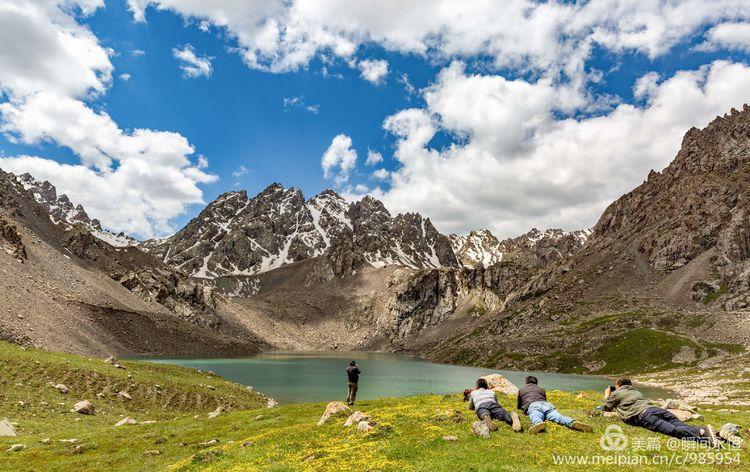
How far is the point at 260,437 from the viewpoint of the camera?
25.7 metres

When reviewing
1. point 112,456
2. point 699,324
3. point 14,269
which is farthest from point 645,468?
point 699,324

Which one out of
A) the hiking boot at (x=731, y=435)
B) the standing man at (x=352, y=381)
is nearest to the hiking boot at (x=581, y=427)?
the hiking boot at (x=731, y=435)

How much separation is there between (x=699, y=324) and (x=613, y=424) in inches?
7928

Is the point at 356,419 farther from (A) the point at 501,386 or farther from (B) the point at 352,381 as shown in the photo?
(A) the point at 501,386

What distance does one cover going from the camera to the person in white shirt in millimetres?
21484

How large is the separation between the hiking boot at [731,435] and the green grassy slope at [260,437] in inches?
42.5

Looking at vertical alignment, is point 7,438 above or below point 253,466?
below

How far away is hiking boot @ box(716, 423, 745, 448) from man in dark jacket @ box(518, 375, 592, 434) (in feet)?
16.5

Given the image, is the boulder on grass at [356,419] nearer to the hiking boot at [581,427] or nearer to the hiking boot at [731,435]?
the hiking boot at [581,427]

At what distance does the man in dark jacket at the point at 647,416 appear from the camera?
18833 mm

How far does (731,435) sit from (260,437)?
23015 millimetres

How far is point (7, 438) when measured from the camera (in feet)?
102

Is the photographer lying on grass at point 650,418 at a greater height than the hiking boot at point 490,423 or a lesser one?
greater

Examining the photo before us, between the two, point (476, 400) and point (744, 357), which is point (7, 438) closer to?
point (476, 400)
